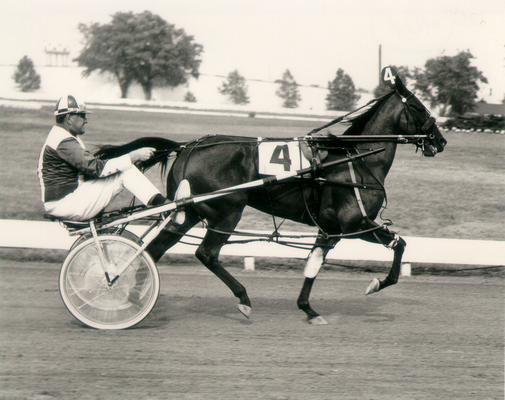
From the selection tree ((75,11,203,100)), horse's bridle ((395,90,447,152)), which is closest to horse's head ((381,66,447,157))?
horse's bridle ((395,90,447,152))

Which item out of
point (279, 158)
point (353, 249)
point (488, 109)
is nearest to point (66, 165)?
point (279, 158)

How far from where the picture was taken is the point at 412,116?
6.83 m

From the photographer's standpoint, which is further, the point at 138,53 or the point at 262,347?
the point at 138,53

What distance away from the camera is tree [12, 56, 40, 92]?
37.5 m

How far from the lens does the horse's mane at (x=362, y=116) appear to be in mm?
6895

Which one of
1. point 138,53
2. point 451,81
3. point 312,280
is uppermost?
point 138,53

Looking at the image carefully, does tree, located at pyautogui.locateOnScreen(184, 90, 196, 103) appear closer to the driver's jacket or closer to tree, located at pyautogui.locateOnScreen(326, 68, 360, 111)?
tree, located at pyautogui.locateOnScreen(326, 68, 360, 111)

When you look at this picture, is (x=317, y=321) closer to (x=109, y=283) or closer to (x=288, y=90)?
(x=109, y=283)

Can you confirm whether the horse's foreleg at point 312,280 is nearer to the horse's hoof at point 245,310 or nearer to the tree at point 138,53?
the horse's hoof at point 245,310

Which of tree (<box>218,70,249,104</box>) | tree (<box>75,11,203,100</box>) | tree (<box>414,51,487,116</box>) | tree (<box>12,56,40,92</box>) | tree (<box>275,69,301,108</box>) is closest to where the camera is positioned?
tree (<box>414,51,487,116</box>)

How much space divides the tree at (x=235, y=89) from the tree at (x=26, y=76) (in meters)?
9.79

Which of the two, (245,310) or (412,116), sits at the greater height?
(412,116)

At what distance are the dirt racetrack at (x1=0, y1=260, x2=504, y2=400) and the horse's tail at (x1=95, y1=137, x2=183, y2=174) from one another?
4.25 ft

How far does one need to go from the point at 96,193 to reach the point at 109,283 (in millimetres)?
697
